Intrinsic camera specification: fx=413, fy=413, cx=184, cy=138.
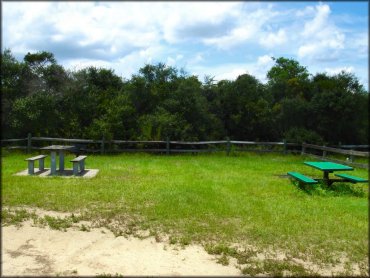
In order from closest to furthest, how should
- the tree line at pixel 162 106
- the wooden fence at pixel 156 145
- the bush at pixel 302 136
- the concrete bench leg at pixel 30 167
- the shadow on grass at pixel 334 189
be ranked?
the shadow on grass at pixel 334 189 < the concrete bench leg at pixel 30 167 < the wooden fence at pixel 156 145 < the tree line at pixel 162 106 < the bush at pixel 302 136

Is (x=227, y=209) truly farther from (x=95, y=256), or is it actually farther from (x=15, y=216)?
(x=15, y=216)

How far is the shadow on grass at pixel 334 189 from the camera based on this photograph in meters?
8.87

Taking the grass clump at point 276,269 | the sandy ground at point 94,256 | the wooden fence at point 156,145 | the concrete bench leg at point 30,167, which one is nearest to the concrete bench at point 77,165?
the concrete bench leg at point 30,167

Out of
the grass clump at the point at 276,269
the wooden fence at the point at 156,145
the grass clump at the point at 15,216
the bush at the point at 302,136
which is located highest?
the bush at the point at 302,136

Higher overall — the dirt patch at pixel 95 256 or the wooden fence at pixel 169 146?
the wooden fence at pixel 169 146

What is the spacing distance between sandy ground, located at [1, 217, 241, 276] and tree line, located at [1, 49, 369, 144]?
40.1 ft

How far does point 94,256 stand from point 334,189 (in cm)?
643

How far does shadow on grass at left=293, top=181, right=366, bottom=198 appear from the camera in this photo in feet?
29.1

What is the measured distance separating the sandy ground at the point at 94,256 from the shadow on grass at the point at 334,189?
4.70m

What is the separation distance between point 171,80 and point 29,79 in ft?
21.4

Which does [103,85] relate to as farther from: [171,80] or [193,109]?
[193,109]

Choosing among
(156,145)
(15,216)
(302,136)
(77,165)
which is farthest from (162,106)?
(15,216)

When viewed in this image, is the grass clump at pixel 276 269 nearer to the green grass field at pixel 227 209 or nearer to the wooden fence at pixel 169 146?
the green grass field at pixel 227 209

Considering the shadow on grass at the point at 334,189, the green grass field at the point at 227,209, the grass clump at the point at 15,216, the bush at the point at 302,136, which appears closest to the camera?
the green grass field at the point at 227,209
